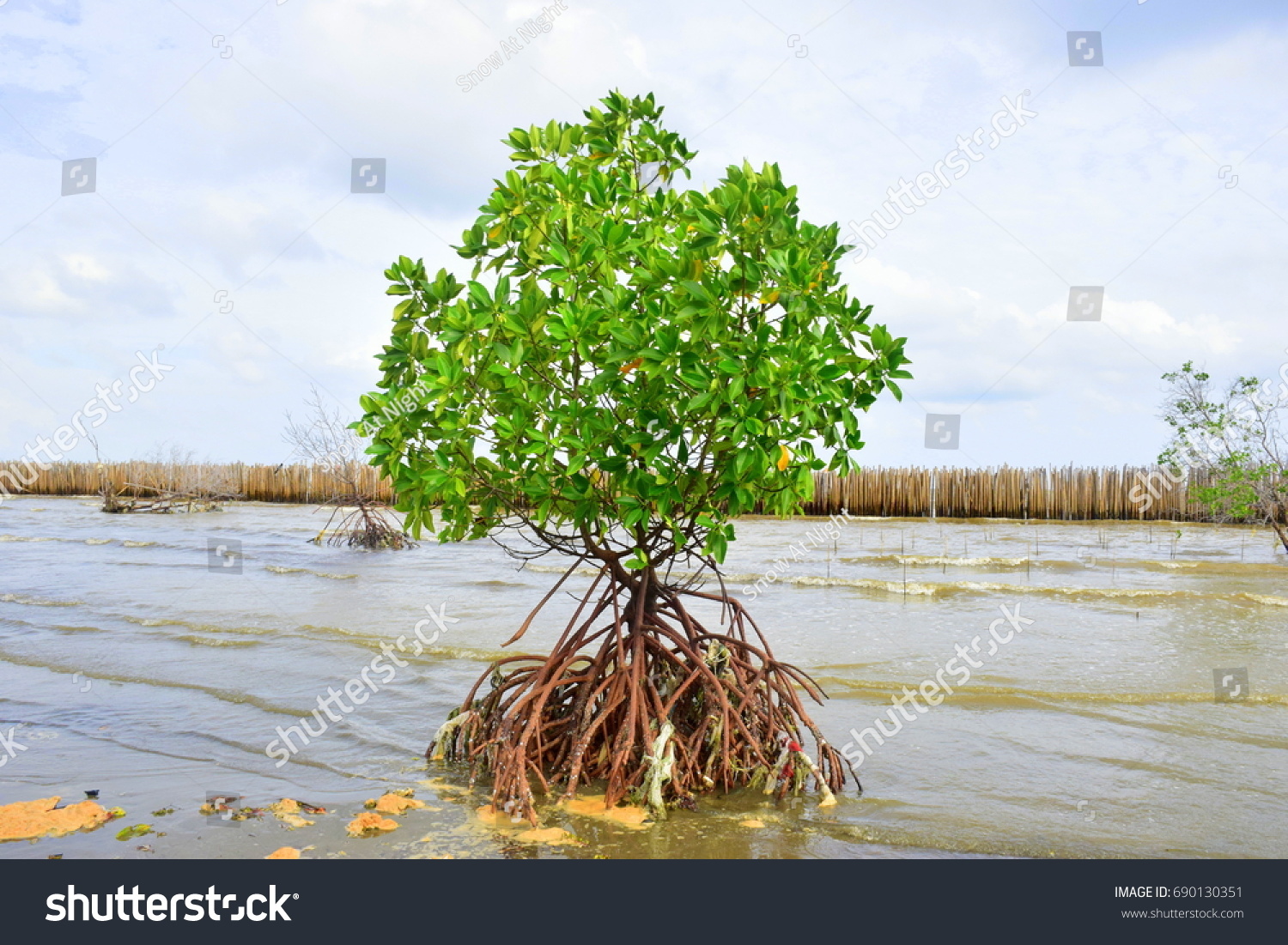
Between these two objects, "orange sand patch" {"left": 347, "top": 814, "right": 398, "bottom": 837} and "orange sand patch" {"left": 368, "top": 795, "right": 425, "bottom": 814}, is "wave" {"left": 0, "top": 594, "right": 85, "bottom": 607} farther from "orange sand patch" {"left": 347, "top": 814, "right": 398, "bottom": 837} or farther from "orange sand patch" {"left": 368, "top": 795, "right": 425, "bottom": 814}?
"orange sand patch" {"left": 347, "top": 814, "right": 398, "bottom": 837}

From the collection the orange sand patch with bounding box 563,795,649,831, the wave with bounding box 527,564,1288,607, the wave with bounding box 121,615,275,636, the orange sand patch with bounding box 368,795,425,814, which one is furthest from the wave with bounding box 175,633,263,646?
the orange sand patch with bounding box 563,795,649,831

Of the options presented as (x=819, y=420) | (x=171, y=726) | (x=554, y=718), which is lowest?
(x=171, y=726)

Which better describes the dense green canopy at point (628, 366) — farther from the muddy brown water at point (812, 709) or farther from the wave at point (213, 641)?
the wave at point (213, 641)

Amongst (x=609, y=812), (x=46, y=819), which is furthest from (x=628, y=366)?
(x=46, y=819)

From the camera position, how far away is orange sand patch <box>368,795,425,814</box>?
15.9 ft

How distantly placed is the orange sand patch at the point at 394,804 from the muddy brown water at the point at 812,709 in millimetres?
150

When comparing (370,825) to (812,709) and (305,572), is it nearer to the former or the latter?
(812,709)

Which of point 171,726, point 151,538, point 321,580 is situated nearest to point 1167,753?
point 171,726

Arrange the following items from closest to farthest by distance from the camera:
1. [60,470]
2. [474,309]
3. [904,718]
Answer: [474,309], [904,718], [60,470]

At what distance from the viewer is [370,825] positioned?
4625 millimetres

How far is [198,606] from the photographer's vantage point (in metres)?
12.8
